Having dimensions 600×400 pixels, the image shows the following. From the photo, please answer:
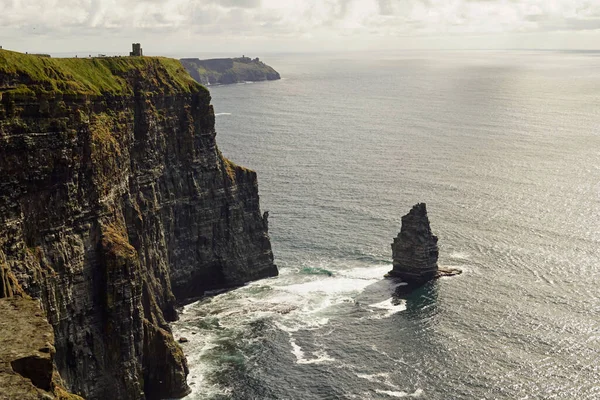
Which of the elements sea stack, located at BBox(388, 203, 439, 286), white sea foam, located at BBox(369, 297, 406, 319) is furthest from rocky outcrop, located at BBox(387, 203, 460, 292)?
white sea foam, located at BBox(369, 297, 406, 319)

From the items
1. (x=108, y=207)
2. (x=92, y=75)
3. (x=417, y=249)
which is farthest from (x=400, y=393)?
(x=92, y=75)

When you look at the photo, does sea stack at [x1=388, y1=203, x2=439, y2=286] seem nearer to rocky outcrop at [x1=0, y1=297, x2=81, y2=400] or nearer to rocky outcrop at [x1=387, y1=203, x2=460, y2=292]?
rocky outcrop at [x1=387, y1=203, x2=460, y2=292]

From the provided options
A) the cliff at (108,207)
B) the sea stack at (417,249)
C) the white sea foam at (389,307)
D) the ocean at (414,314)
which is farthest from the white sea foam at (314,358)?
the sea stack at (417,249)

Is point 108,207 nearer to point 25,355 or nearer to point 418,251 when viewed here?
point 25,355

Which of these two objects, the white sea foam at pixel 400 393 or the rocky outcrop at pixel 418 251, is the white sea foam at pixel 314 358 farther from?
the rocky outcrop at pixel 418 251

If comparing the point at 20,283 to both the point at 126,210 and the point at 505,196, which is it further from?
the point at 505,196

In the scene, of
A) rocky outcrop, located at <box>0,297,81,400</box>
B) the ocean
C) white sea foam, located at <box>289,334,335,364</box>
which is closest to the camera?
rocky outcrop, located at <box>0,297,81,400</box>

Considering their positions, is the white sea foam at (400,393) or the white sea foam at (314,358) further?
the white sea foam at (314,358)
